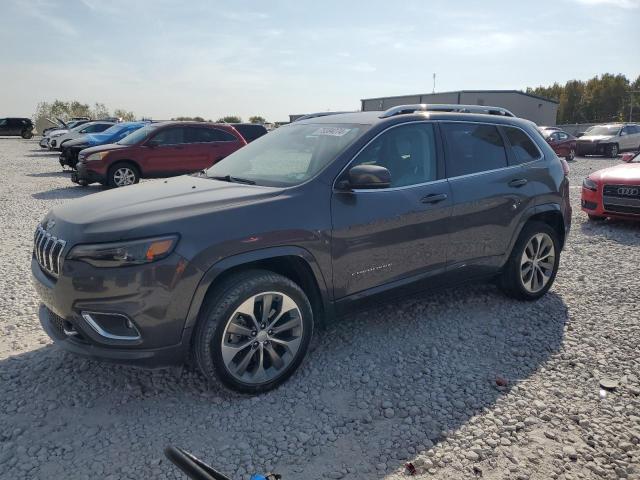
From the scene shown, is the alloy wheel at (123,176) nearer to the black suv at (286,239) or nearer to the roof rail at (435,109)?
the black suv at (286,239)

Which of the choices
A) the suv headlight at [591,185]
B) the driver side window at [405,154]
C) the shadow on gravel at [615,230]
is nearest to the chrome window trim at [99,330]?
the driver side window at [405,154]

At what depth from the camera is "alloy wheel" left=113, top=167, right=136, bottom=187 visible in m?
12.4

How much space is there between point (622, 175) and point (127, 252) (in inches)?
324

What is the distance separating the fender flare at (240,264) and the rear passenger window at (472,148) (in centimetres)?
153

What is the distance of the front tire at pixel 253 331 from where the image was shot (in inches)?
118

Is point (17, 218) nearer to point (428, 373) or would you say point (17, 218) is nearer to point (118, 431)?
point (118, 431)

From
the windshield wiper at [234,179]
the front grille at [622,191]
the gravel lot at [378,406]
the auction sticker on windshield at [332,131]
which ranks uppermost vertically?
the auction sticker on windshield at [332,131]

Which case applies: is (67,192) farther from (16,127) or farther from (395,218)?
(16,127)

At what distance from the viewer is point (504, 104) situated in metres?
44.5

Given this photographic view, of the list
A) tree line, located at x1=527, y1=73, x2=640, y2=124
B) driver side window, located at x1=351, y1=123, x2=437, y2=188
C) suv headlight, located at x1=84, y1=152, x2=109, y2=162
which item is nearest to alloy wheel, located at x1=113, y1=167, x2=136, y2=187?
suv headlight, located at x1=84, y1=152, x2=109, y2=162

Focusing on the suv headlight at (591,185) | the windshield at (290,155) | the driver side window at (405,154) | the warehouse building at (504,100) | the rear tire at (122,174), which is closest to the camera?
the windshield at (290,155)

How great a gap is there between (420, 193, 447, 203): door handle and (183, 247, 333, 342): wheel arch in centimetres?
110

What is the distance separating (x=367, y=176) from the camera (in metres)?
3.40

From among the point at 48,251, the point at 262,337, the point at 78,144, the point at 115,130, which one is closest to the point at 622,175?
the point at 262,337
